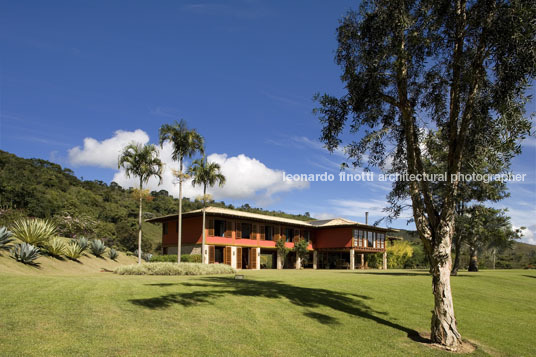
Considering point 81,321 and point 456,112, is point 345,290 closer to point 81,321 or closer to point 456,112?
point 456,112

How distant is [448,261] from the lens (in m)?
8.87

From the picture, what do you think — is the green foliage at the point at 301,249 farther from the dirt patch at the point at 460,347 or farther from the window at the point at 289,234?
the dirt patch at the point at 460,347

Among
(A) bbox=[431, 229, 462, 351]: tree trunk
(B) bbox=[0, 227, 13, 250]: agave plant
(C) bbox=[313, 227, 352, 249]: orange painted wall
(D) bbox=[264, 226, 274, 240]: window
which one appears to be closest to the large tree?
(A) bbox=[431, 229, 462, 351]: tree trunk

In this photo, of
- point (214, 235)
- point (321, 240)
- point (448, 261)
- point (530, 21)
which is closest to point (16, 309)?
point (448, 261)

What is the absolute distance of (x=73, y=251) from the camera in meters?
21.3

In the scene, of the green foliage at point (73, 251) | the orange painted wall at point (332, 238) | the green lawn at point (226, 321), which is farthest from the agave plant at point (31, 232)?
the orange painted wall at point (332, 238)

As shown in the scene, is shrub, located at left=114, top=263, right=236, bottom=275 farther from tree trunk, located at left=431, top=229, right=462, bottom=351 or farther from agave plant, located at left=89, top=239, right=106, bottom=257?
tree trunk, located at left=431, top=229, right=462, bottom=351

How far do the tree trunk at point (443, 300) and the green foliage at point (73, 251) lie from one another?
2033 cm

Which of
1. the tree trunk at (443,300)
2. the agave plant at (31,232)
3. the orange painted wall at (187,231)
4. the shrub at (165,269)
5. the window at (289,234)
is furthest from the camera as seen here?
the window at (289,234)

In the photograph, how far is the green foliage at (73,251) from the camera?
69.4ft

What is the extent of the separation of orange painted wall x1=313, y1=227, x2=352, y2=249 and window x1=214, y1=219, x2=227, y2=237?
14.9m

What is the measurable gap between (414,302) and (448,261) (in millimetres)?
4858

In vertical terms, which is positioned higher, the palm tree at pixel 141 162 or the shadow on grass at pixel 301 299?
the palm tree at pixel 141 162

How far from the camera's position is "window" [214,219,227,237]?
3422 centimetres
